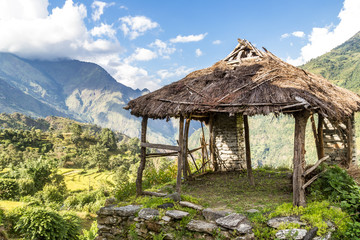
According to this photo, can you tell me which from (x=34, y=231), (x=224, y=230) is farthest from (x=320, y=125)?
(x=34, y=231)

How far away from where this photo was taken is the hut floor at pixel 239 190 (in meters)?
6.55

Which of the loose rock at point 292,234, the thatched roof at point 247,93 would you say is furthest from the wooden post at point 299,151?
the loose rock at point 292,234

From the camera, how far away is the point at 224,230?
525 cm

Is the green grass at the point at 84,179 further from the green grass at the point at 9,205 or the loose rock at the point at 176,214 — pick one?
the loose rock at the point at 176,214

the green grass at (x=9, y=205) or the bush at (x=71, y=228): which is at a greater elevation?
the bush at (x=71, y=228)

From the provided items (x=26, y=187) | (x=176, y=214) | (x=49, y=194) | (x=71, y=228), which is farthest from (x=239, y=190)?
(x=26, y=187)

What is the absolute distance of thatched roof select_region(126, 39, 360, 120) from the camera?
604 cm

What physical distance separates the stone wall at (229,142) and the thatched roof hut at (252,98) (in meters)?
1.88

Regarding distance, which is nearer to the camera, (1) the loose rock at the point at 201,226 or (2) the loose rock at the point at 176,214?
(1) the loose rock at the point at 201,226

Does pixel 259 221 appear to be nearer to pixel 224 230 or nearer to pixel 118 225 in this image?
pixel 224 230

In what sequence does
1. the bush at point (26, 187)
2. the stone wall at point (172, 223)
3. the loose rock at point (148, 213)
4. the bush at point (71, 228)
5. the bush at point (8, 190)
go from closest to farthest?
the stone wall at point (172, 223) → the loose rock at point (148, 213) → the bush at point (71, 228) → the bush at point (8, 190) → the bush at point (26, 187)

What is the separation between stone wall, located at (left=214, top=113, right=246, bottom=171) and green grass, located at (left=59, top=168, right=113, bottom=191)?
36.2 metres

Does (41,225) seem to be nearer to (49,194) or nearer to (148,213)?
(148,213)

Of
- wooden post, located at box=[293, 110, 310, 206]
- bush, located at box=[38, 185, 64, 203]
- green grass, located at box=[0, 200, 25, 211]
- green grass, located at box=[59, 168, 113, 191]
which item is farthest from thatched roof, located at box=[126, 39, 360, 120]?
green grass, located at box=[59, 168, 113, 191]
